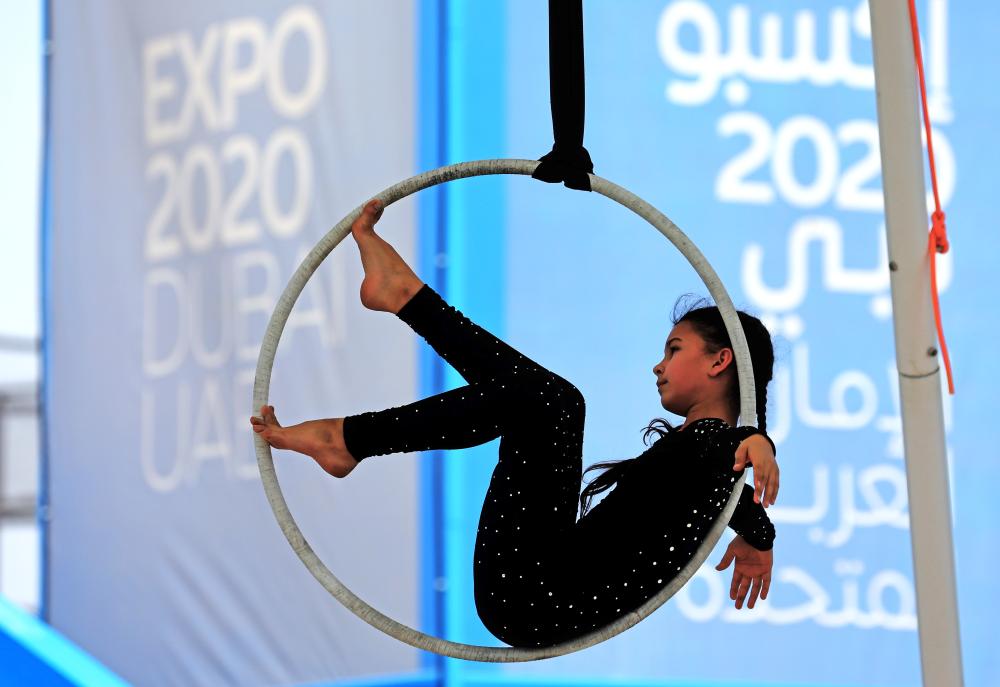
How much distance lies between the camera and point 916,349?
159cm

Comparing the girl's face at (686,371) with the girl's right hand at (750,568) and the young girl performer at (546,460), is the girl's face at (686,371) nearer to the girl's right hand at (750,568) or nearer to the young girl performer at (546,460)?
the young girl performer at (546,460)

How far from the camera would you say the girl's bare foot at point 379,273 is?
1.56m

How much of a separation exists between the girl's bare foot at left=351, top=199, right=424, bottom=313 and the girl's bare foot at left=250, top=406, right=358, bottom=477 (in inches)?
6.0

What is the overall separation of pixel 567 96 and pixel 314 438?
0.49 meters

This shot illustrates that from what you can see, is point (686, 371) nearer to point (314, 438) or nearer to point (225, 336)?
point (314, 438)

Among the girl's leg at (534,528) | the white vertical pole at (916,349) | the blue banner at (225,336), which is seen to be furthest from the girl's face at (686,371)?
the blue banner at (225,336)

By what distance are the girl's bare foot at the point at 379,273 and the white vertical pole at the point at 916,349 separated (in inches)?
22.7

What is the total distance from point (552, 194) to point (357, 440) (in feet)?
6.48

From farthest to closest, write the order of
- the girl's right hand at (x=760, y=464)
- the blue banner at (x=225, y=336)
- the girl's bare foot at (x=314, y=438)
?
the blue banner at (x=225, y=336) < the girl's bare foot at (x=314, y=438) < the girl's right hand at (x=760, y=464)

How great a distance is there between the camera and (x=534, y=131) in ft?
11.3

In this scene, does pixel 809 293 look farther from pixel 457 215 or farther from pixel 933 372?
pixel 933 372

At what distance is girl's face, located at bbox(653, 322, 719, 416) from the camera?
1.60 metres

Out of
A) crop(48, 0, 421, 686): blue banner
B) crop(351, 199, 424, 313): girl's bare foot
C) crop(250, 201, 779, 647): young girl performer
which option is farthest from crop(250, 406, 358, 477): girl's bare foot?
crop(48, 0, 421, 686): blue banner

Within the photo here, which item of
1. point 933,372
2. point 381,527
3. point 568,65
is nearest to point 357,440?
point 568,65
